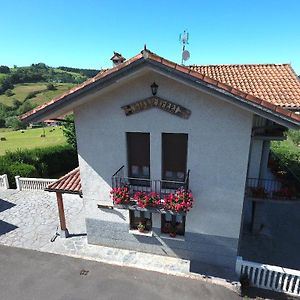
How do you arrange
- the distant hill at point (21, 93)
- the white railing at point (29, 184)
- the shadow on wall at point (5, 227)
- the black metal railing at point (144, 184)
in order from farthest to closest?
the distant hill at point (21, 93)
the white railing at point (29, 184)
the shadow on wall at point (5, 227)
the black metal railing at point (144, 184)

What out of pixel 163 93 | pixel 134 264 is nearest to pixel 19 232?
pixel 134 264

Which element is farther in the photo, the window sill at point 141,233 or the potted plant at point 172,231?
the window sill at point 141,233

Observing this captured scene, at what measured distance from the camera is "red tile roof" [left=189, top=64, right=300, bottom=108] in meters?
10.1

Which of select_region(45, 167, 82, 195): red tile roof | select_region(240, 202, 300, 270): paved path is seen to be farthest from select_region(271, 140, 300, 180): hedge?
select_region(45, 167, 82, 195): red tile roof

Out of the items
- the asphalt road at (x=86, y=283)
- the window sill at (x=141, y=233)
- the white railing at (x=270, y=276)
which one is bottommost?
the asphalt road at (x=86, y=283)

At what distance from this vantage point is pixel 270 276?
31.4ft

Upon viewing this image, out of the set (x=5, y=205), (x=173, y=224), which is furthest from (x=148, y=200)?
(x=5, y=205)

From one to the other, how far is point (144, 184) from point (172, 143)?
7.04ft

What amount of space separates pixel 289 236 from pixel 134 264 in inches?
319

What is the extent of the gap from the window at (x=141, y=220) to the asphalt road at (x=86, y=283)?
5.62 ft

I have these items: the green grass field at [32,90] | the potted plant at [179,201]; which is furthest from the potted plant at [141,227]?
the green grass field at [32,90]

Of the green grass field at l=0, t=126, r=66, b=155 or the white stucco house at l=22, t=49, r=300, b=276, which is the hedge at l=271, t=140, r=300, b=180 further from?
the green grass field at l=0, t=126, r=66, b=155

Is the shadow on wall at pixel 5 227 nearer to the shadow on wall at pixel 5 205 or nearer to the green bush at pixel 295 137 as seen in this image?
the shadow on wall at pixel 5 205

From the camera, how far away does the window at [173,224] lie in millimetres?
10891
